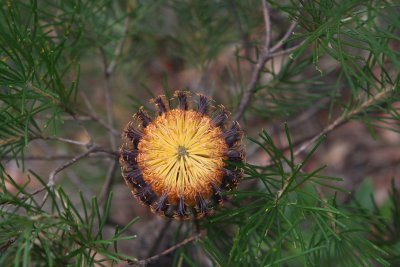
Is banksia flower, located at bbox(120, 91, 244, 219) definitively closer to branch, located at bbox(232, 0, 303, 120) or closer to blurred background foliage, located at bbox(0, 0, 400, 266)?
blurred background foliage, located at bbox(0, 0, 400, 266)

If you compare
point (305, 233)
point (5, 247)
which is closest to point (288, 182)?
point (5, 247)

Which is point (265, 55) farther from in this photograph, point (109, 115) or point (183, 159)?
point (109, 115)

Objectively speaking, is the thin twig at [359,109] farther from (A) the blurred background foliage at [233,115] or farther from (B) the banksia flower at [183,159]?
(B) the banksia flower at [183,159]

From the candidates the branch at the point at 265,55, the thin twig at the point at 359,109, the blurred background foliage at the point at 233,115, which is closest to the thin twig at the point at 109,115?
the blurred background foliage at the point at 233,115

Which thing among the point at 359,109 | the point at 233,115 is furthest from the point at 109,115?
the point at 359,109

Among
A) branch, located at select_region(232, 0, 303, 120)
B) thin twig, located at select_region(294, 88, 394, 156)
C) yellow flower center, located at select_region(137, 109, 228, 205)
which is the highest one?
branch, located at select_region(232, 0, 303, 120)

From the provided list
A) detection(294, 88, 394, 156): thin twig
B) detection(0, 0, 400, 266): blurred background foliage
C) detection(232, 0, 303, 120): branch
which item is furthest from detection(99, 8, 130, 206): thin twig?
detection(294, 88, 394, 156): thin twig

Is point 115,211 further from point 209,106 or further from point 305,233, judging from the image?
point 209,106
